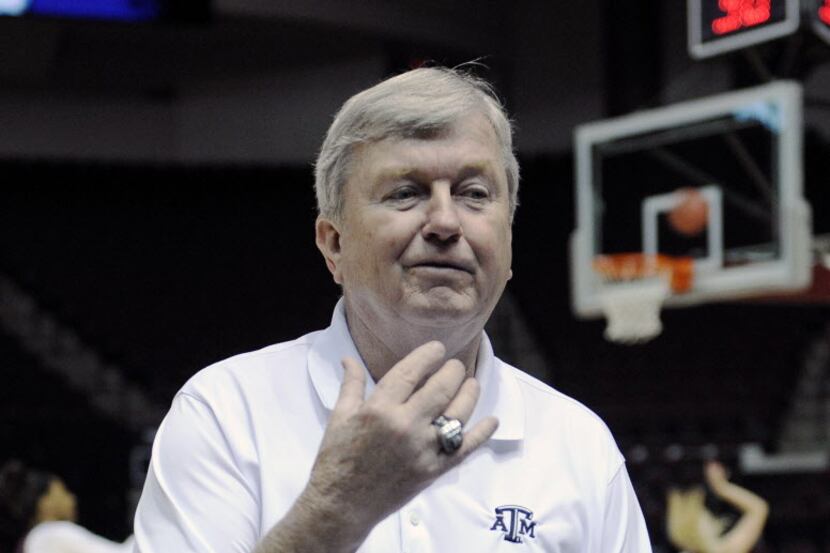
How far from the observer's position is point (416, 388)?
1669mm

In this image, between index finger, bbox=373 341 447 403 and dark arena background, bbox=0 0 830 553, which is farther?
dark arena background, bbox=0 0 830 553

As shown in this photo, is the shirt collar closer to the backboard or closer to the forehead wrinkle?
the forehead wrinkle

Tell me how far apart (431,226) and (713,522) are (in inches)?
279

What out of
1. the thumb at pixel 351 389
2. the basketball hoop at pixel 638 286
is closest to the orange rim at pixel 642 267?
the basketball hoop at pixel 638 286

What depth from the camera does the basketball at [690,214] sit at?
9490mm

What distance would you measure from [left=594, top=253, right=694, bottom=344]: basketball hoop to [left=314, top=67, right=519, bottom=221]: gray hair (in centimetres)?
657

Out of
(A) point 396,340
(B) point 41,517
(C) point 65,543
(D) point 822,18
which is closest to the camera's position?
(A) point 396,340

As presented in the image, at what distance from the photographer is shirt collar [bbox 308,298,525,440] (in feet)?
6.46

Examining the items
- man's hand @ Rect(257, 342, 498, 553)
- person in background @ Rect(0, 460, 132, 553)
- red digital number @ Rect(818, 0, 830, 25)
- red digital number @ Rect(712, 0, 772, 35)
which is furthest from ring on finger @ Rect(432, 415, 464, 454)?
red digital number @ Rect(818, 0, 830, 25)

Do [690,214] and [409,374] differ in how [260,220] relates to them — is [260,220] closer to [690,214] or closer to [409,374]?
[690,214]

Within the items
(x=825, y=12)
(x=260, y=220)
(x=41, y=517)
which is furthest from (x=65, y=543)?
(x=260, y=220)

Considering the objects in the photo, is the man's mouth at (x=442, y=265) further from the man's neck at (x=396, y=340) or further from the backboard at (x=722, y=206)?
the backboard at (x=722, y=206)

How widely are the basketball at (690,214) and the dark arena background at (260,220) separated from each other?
9.08 ft

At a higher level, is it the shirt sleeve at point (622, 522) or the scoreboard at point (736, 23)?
the scoreboard at point (736, 23)
